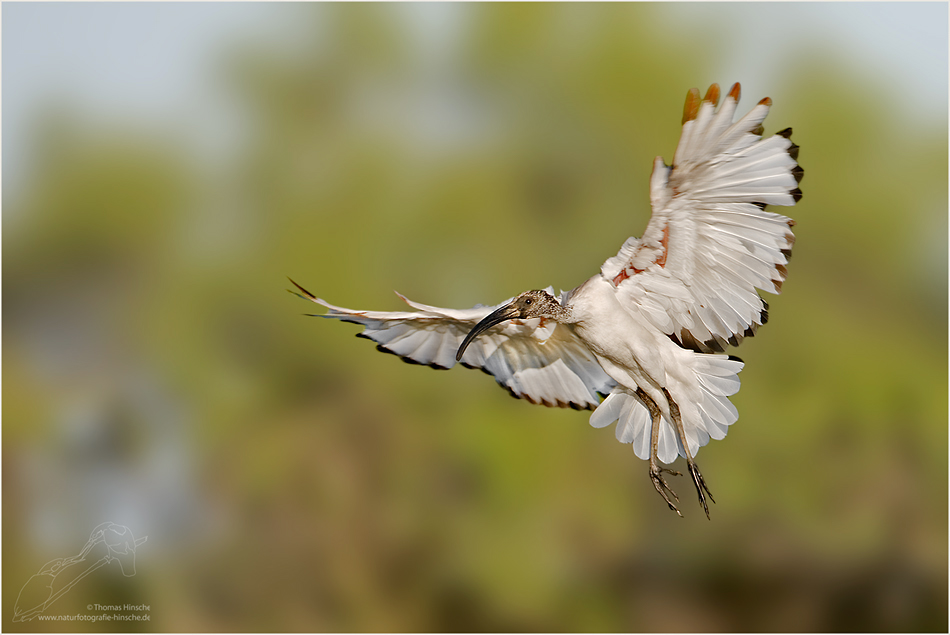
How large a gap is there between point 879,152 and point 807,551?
3590mm

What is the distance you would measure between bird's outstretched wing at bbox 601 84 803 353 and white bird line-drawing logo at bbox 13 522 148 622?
231 inches

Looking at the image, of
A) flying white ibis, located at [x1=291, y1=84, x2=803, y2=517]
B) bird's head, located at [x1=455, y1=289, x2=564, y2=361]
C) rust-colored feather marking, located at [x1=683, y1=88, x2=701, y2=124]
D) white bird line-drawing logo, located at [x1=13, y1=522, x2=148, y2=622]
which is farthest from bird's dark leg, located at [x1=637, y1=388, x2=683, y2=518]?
white bird line-drawing logo, located at [x1=13, y1=522, x2=148, y2=622]

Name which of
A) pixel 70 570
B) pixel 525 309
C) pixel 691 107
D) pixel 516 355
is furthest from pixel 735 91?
pixel 70 570

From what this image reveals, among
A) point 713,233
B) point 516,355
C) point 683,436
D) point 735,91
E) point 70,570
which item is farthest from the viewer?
point 70,570

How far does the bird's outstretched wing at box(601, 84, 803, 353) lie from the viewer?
2389 millimetres

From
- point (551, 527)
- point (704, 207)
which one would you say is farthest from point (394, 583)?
point (704, 207)

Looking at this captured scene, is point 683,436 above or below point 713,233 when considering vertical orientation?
below

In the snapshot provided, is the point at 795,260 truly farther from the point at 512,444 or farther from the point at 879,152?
the point at 512,444

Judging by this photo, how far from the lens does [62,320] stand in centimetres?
736

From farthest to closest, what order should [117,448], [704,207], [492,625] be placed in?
[492,625] → [117,448] → [704,207]

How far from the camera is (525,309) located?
2.84m

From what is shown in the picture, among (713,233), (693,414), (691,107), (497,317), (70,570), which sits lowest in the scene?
(70,570)

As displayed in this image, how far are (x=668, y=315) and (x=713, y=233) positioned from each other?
378mm

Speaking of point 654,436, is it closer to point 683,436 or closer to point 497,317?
point 683,436
